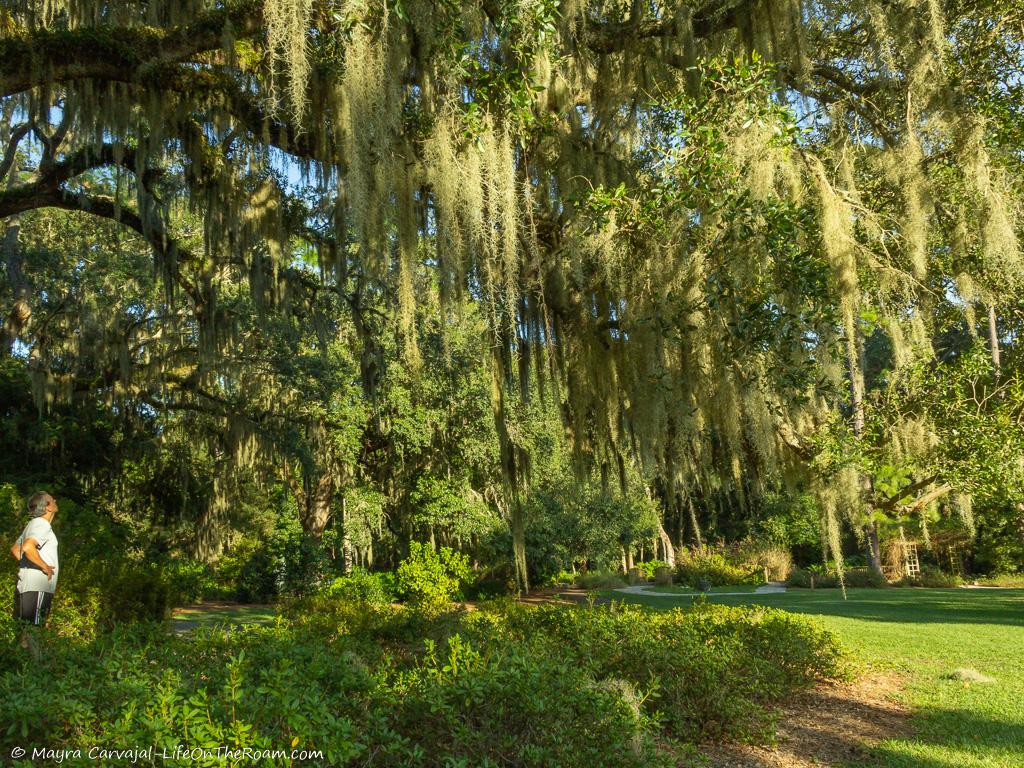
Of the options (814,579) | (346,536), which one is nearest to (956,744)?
(346,536)

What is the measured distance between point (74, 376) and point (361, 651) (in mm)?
7519

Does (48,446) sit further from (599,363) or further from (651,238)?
(651,238)

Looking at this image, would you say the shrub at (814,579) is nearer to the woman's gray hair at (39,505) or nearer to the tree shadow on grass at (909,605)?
the tree shadow on grass at (909,605)

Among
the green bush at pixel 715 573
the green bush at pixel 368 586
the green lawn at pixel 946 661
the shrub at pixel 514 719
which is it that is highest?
the shrub at pixel 514 719

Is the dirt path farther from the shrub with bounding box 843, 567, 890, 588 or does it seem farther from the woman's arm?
the shrub with bounding box 843, 567, 890, 588

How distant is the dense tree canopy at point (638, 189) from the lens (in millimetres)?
4547

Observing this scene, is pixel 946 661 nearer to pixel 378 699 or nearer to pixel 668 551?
pixel 378 699

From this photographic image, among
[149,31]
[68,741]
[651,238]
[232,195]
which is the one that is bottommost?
[68,741]

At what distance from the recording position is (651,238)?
5.21 metres

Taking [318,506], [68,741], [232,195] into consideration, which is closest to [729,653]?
[68,741]

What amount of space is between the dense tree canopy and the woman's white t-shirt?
8.27 feet

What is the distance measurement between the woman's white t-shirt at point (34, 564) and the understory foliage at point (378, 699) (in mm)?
287

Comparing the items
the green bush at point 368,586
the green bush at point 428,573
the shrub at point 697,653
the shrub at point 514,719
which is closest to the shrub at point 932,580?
the green bush at point 428,573

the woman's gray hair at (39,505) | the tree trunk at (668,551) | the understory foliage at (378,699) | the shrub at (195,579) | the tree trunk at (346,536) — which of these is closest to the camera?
the understory foliage at (378,699)
